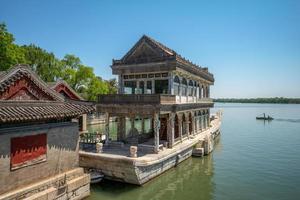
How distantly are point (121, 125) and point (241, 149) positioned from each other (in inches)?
561

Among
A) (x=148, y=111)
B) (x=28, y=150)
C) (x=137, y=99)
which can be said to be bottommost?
(x=28, y=150)

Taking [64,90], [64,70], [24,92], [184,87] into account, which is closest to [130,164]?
[24,92]

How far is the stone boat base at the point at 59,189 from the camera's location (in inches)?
412

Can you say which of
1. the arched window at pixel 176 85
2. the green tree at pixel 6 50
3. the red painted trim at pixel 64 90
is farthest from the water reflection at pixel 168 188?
the green tree at pixel 6 50

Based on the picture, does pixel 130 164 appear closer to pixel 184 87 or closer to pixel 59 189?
pixel 59 189

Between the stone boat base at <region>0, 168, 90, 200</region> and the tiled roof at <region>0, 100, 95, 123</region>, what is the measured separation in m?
2.86

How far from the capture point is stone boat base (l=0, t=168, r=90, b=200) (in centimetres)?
1048

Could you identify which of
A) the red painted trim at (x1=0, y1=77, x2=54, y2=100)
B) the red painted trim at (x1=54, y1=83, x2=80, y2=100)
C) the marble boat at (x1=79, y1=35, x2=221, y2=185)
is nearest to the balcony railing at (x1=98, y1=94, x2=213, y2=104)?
the marble boat at (x1=79, y1=35, x2=221, y2=185)

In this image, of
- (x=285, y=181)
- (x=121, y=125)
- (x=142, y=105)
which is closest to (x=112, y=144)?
(x=121, y=125)

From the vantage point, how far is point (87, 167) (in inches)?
659

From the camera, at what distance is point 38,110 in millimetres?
11492

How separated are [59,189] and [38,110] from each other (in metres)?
3.73

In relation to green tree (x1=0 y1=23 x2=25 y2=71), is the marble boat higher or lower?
lower

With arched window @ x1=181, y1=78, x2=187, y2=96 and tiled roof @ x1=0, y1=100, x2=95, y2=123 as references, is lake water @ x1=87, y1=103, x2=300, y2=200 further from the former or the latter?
arched window @ x1=181, y1=78, x2=187, y2=96
